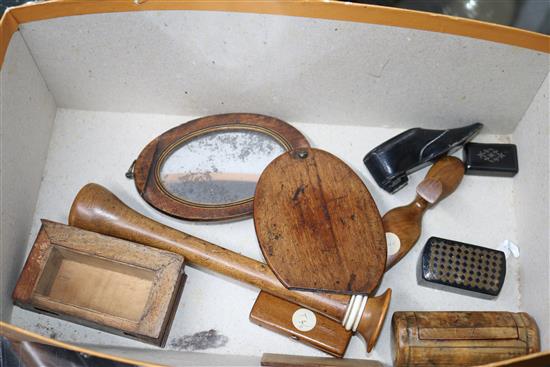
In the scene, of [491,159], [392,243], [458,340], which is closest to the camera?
[458,340]

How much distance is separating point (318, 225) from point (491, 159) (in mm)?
460

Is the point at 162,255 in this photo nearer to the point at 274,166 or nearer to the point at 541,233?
the point at 274,166

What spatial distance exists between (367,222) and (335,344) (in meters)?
0.24

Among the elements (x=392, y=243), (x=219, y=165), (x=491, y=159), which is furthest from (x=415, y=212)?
(x=219, y=165)

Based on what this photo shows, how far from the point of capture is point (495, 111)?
1.36 metres

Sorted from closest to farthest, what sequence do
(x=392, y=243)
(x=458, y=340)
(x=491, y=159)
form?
(x=458, y=340), (x=392, y=243), (x=491, y=159)

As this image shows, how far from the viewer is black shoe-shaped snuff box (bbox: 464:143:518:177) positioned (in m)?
1.36

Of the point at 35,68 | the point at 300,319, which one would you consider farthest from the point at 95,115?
the point at 300,319

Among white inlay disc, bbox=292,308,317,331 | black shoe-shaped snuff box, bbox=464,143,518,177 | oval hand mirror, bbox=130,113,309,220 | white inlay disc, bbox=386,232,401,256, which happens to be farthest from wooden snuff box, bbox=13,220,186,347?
black shoe-shaped snuff box, bbox=464,143,518,177

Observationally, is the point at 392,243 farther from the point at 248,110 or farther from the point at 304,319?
the point at 248,110

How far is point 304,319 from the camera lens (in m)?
1.19

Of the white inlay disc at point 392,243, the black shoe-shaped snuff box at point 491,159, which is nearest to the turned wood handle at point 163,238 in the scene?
the white inlay disc at point 392,243

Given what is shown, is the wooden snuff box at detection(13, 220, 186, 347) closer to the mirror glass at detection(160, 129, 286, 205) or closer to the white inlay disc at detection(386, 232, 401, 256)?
the mirror glass at detection(160, 129, 286, 205)

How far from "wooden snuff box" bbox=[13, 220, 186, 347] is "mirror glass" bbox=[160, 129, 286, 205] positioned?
172 millimetres
